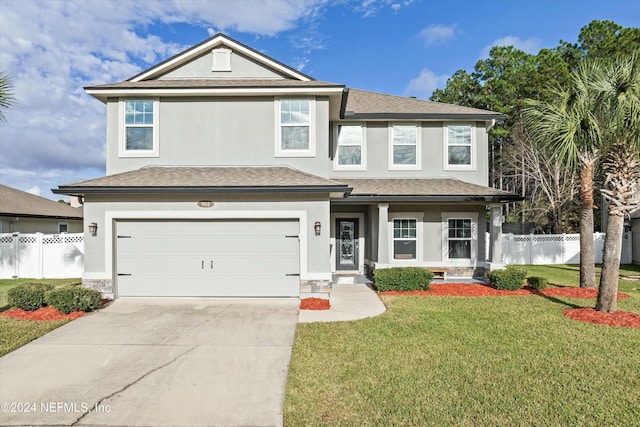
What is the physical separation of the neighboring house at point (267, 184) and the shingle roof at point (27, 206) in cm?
1022

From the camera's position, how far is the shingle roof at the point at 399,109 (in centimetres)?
1337

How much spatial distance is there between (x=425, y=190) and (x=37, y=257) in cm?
1480

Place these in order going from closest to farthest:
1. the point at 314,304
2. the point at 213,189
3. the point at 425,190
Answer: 1. the point at 314,304
2. the point at 213,189
3. the point at 425,190

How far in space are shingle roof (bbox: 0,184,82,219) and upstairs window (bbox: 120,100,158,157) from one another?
994 cm

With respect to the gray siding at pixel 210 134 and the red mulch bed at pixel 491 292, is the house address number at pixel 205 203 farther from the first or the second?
the red mulch bed at pixel 491 292

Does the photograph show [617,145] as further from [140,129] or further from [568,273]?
[140,129]

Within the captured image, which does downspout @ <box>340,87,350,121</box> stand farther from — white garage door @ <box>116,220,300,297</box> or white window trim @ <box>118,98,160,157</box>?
white window trim @ <box>118,98,160,157</box>

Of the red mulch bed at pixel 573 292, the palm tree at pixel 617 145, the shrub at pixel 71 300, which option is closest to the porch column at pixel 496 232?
the red mulch bed at pixel 573 292

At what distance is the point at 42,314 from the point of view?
8289 millimetres

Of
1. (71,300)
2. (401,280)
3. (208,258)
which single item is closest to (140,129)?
(208,258)

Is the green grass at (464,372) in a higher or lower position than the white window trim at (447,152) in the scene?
lower

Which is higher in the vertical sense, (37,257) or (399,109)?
(399,109)

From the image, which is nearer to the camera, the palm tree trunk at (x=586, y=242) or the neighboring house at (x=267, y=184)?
the neighboring house at (x=267, y=184)

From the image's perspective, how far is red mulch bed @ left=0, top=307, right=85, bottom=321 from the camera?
26.8ft
